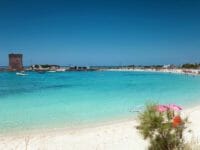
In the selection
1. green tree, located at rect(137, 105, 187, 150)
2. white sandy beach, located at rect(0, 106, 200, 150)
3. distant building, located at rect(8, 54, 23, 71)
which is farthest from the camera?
distant building, located at rect(8, 54, 23, 71)

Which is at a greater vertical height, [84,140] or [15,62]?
[15,62]

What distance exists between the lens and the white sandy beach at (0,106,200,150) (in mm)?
7832

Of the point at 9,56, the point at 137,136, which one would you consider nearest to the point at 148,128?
the point at 137,136

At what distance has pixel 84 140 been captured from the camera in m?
8.72

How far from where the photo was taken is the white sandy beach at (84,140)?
783cm

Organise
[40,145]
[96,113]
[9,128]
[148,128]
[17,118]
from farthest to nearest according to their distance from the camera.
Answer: [96,113]
[17,118]
[9,128]
[40,145]
[148,128]

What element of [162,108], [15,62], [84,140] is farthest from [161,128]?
[15,62]

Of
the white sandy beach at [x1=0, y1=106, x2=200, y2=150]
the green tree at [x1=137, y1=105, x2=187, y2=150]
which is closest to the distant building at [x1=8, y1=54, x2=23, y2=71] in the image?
the white sandy beach at [x1=0, y1=106, x2=200, y2=150]

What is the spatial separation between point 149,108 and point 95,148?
2.99 m

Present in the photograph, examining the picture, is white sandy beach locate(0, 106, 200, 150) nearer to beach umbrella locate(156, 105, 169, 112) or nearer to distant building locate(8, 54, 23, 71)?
beach umbrella locate(156, 105, 169, 112)

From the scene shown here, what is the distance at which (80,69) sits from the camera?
149500 millimetres

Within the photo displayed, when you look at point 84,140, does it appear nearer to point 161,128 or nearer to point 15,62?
point 161,128

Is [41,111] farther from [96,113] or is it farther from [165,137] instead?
[165,137]

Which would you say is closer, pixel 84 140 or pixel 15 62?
pixel 84 140
